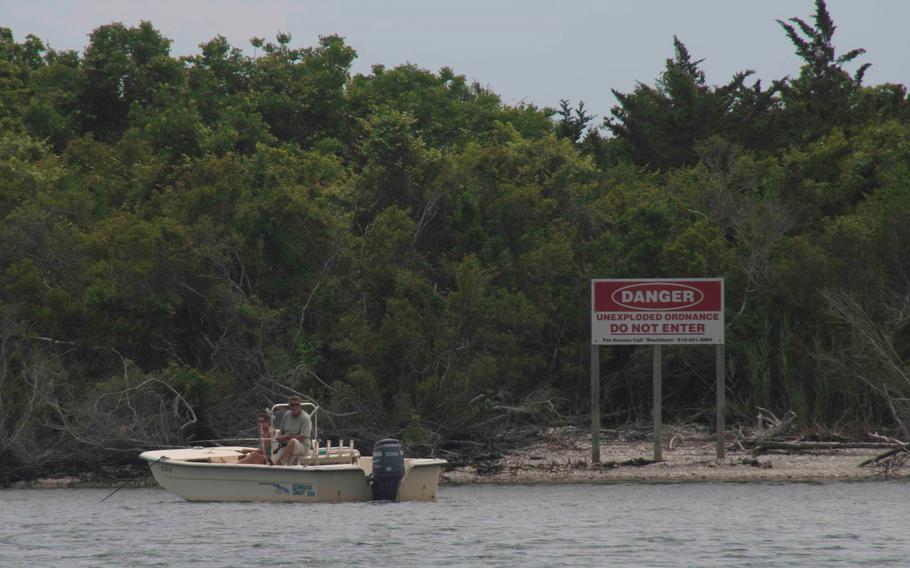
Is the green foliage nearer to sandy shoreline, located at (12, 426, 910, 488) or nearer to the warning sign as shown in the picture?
sandy shoreline, located at (12, 426, 910, 488)

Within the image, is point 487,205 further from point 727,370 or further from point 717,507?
point 717,507

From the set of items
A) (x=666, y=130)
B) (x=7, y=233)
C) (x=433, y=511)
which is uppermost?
(x=666, y=130)

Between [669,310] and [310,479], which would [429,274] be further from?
[310,479]

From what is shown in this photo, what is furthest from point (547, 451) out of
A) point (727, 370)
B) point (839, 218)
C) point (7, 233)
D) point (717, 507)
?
point (7, 233)

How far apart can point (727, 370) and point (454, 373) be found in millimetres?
6298

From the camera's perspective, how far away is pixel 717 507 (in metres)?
22.4

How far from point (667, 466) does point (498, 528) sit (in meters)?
7.59

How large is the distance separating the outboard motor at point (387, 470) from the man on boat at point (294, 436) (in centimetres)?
114

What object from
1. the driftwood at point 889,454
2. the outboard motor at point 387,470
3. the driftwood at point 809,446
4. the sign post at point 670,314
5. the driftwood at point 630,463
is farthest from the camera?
the driftwood at point 809,446

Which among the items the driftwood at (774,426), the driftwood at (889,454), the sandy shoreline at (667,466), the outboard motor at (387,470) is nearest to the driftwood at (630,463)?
the sandy shoreline at (667,466)

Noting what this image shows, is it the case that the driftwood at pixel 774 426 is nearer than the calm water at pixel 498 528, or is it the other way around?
the calm water at pixel 498 528

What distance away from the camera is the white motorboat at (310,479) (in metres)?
21.7

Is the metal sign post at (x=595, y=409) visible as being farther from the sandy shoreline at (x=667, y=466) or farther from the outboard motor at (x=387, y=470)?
the outboard motor at (x=387, y=470)

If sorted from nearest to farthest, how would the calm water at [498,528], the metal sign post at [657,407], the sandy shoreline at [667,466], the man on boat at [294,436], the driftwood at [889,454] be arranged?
the calm water at [498,528] → the man on boat at [294,436] → the driftwood at [889,454] → the sandy shoreline at [667,466] → the metal sign post at [657,407]
